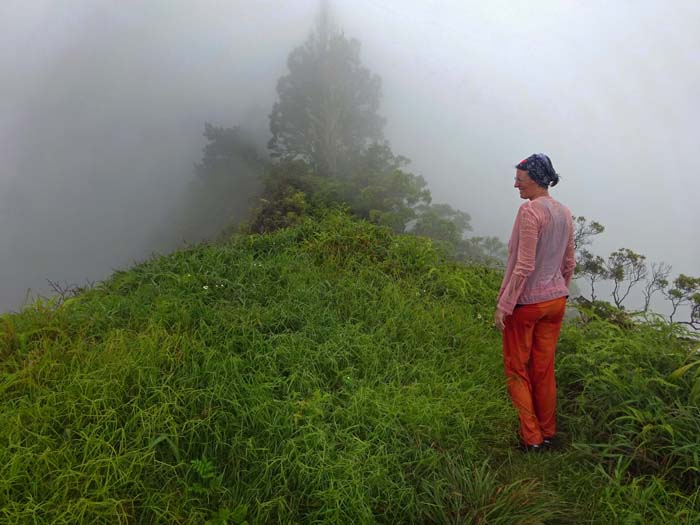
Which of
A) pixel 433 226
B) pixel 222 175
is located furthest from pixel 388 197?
pixel 222 175

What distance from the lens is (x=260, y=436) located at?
2092 mm

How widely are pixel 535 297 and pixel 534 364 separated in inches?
17.2

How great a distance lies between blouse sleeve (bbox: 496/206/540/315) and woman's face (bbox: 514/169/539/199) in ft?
0.43

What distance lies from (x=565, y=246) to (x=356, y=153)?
20329mm

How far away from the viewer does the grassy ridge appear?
176cm

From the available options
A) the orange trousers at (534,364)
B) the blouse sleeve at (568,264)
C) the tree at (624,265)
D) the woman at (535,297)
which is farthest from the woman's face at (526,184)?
the tree at (624,265)

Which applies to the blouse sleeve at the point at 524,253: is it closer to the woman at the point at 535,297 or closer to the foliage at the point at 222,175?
the woman at the point at 535,297

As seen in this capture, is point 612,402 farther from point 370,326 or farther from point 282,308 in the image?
point 282,308

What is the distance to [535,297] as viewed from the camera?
2305mm

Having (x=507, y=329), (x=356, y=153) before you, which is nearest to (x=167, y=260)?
(x=507, y=329)

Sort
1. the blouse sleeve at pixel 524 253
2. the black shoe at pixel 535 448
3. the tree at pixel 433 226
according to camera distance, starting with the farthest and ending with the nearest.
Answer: the tree at pixel 433 226 < the black shoe at pixel 535 448 < the blouse sleeve at pixel 524 253

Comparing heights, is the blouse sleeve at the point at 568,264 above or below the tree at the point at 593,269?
below

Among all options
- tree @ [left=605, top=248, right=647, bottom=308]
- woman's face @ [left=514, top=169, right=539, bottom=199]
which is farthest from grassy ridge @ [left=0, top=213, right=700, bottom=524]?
tree @ [left=605, top=248, right=647, bottom=308]

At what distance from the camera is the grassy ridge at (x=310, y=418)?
1765mm
